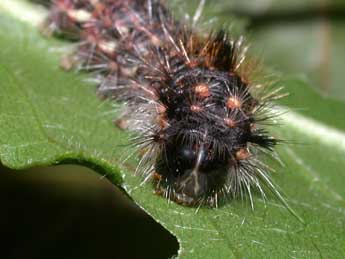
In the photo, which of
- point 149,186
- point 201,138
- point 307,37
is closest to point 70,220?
point 149,186

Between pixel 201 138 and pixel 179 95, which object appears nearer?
pixel 201 138

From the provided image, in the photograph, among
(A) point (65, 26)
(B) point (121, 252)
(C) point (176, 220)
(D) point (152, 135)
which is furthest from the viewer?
(B) point (121, 252)

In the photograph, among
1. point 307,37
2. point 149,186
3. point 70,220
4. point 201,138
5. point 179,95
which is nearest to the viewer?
point 201,138

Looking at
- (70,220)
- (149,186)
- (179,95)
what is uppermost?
(179,95)

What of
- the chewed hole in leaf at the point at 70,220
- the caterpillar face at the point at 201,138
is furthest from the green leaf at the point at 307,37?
the caterpillar face at the point at 201,138

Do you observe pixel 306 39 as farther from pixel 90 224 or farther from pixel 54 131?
pixel 54 131

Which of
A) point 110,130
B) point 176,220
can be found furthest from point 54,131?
point 176,220

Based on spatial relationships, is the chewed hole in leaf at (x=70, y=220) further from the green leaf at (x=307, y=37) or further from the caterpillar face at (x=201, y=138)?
the green leaf at (x=307, y=37)

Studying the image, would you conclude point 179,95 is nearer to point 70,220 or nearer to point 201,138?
point 201,138
